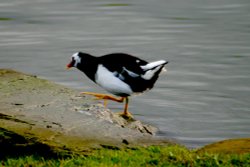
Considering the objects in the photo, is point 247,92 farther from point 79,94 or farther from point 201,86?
point 79,94

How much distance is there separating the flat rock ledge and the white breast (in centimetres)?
33

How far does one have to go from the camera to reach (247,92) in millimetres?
12141

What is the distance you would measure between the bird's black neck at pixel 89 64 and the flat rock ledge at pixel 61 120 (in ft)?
1.46

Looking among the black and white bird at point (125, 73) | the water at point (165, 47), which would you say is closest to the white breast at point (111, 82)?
the black and white bird at point (125, 73)

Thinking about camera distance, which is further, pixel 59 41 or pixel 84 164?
pixel 59 41

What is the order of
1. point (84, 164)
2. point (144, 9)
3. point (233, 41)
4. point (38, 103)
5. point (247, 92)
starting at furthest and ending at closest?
point (144, 9) < point (233, 41) < point (247, 92) < point (38, 103) < point (84, 164)

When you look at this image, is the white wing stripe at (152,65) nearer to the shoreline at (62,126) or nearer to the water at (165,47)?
the shoreline at (62,126)

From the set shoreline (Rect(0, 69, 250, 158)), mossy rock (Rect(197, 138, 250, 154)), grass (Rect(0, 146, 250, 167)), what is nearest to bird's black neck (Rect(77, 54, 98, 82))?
shoreline (Rect(0, 69, 250, 158))

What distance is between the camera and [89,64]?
9.84 meters

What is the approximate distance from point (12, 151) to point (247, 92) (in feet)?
17.6

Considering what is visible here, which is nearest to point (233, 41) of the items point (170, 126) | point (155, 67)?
point (170, 126)

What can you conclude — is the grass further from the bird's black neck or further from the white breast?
the bird's black neck

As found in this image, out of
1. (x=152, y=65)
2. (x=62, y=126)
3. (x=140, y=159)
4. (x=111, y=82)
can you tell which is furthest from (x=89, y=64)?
(x=140, y=159)

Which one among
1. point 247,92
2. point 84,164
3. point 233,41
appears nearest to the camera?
point 84,164
